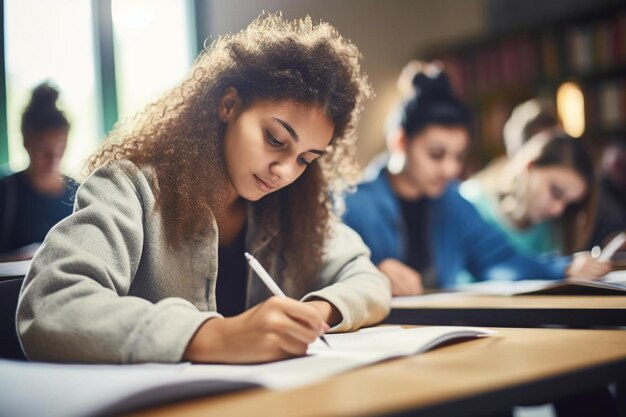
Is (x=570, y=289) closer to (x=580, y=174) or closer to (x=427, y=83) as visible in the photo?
(x=427, y=83)

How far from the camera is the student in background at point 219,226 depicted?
59 cm

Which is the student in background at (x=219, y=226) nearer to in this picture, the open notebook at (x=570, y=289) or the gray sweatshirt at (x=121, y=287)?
the gray sweatshirt at (x=121, y=287)

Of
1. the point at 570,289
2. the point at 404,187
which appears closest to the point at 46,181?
the point at 570,289

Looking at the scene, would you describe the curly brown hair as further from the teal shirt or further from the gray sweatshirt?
the teal shirt

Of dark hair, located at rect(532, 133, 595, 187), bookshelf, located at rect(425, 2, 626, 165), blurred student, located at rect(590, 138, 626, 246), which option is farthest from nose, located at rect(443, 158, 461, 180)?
bookshelf, located at rect(425, 2, 626, 165)

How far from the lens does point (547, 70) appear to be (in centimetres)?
404

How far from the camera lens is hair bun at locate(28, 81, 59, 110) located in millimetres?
843

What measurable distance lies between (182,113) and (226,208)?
5.1 inches

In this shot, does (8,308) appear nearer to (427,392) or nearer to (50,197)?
(50,197)

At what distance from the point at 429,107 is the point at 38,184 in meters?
1.12

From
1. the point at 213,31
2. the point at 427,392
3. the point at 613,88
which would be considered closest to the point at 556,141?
the point at 213,31

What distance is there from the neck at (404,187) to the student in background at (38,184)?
3.43 feet

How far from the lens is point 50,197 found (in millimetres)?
864

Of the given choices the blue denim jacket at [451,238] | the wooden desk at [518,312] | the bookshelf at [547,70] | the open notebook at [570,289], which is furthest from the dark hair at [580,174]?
the bookshelf at [547,70]
